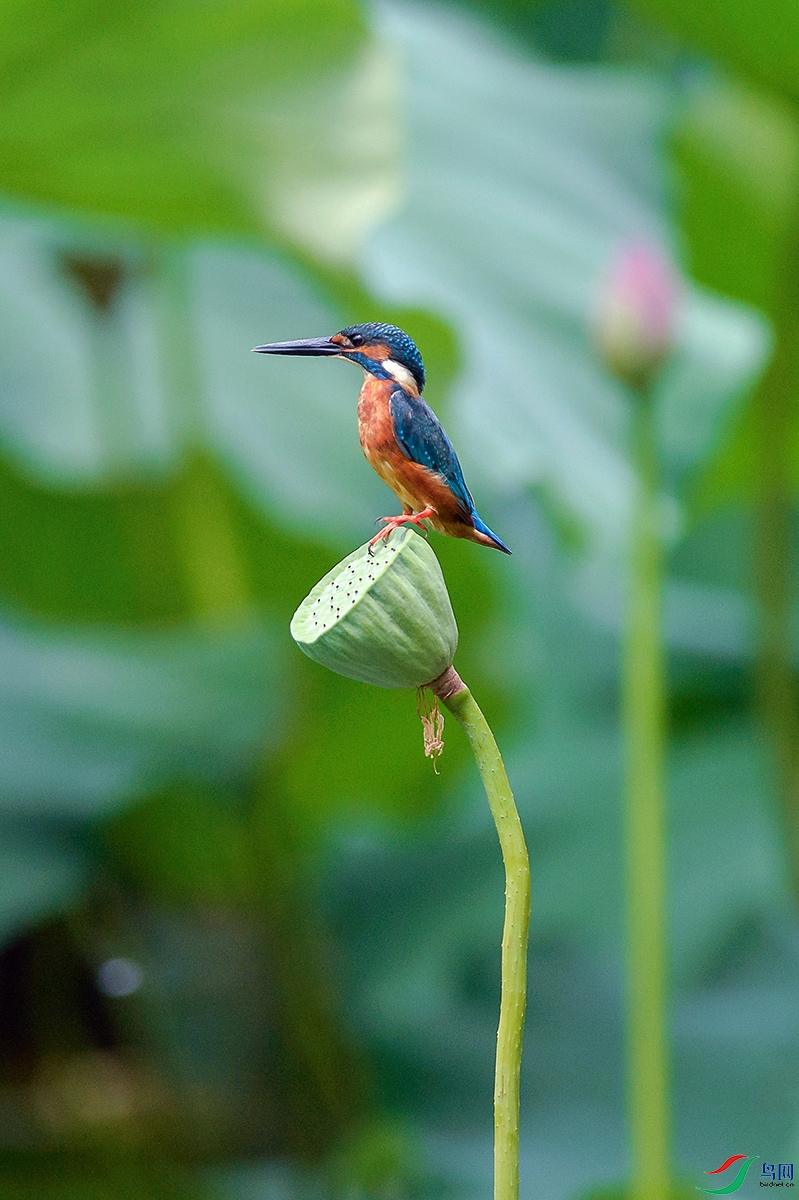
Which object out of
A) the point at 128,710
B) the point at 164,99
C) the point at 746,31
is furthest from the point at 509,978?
the point at 128,710

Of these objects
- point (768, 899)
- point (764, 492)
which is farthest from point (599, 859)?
point (764, 492)

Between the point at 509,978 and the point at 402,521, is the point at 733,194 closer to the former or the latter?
the point at 402,521

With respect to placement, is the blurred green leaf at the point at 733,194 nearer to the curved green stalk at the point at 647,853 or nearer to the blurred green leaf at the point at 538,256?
the blurred green leaf at the point at 538,256

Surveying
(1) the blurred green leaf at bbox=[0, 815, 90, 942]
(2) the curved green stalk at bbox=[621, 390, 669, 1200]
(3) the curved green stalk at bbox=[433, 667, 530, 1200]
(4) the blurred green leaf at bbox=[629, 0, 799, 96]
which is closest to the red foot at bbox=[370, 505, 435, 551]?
(3) the curved green stalk at bbox=[433, 667, 530, 1200]

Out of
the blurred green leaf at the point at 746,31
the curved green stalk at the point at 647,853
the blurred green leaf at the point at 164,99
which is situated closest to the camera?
the curved green stalk at the point at 647,853

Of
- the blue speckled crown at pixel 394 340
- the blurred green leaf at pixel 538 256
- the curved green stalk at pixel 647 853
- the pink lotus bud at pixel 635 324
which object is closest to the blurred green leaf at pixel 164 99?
the blurred green leaf at pixel 538 256
